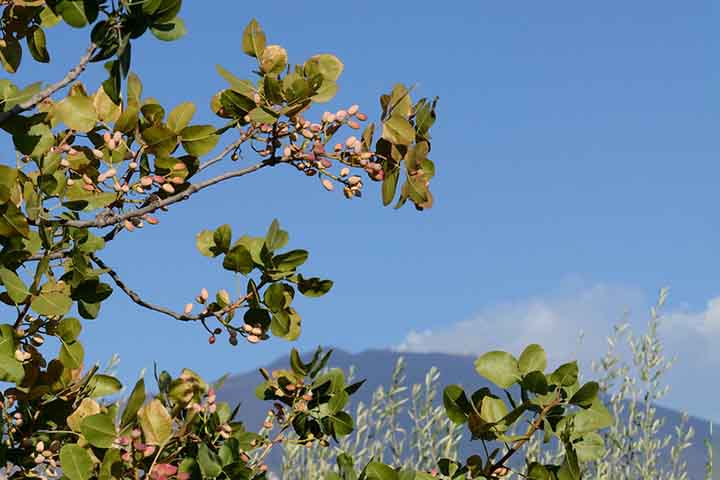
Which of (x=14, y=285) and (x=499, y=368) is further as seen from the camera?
(x=499, y=368)

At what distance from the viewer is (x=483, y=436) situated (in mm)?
3090

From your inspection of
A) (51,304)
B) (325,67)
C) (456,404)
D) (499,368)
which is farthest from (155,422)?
(325,67)

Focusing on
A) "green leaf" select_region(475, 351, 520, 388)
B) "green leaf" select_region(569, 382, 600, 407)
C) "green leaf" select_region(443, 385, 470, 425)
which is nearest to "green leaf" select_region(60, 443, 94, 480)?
"green leaf" select_region(443, 385, 470, 425)

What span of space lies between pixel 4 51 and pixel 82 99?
400 millimetres

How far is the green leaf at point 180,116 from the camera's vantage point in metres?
3.42

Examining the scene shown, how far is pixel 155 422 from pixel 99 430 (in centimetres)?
20

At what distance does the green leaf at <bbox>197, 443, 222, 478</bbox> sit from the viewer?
2947mm

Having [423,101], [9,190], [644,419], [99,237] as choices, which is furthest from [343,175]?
[644,419]

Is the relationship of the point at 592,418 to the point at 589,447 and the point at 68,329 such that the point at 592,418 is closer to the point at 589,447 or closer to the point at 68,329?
the point at 589,447

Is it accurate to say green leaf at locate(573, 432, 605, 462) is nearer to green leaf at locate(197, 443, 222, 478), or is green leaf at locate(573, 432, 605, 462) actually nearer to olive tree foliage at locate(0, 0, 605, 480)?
olive tree foliage at locate(0, 0, 605, 480)

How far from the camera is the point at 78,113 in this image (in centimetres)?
334

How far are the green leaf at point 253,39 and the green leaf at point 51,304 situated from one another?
1.05 m

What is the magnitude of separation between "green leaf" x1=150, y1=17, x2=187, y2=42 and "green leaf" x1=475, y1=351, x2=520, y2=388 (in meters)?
1.39

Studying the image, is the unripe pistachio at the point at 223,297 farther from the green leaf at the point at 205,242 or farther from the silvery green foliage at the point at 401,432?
the silvery green foliage at the point at 401,432
